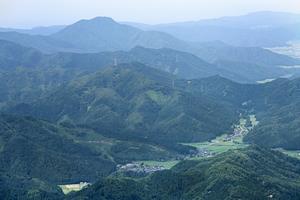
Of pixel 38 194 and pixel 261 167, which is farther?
pixel 261 167

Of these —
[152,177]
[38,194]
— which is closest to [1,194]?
[38,194]

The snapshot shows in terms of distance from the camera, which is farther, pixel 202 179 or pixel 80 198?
pixel 202 179

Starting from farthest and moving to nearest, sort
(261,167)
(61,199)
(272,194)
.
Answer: (261,167) → (61,199) → (272,194)

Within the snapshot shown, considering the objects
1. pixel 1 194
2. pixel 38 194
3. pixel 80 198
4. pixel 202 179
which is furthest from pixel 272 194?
pixel 1 194

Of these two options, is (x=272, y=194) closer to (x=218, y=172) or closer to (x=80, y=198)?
(x=218, y=172)

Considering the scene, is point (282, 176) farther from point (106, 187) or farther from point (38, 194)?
point (38, 194)

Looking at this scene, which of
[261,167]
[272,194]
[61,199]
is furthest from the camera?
[261,167]
